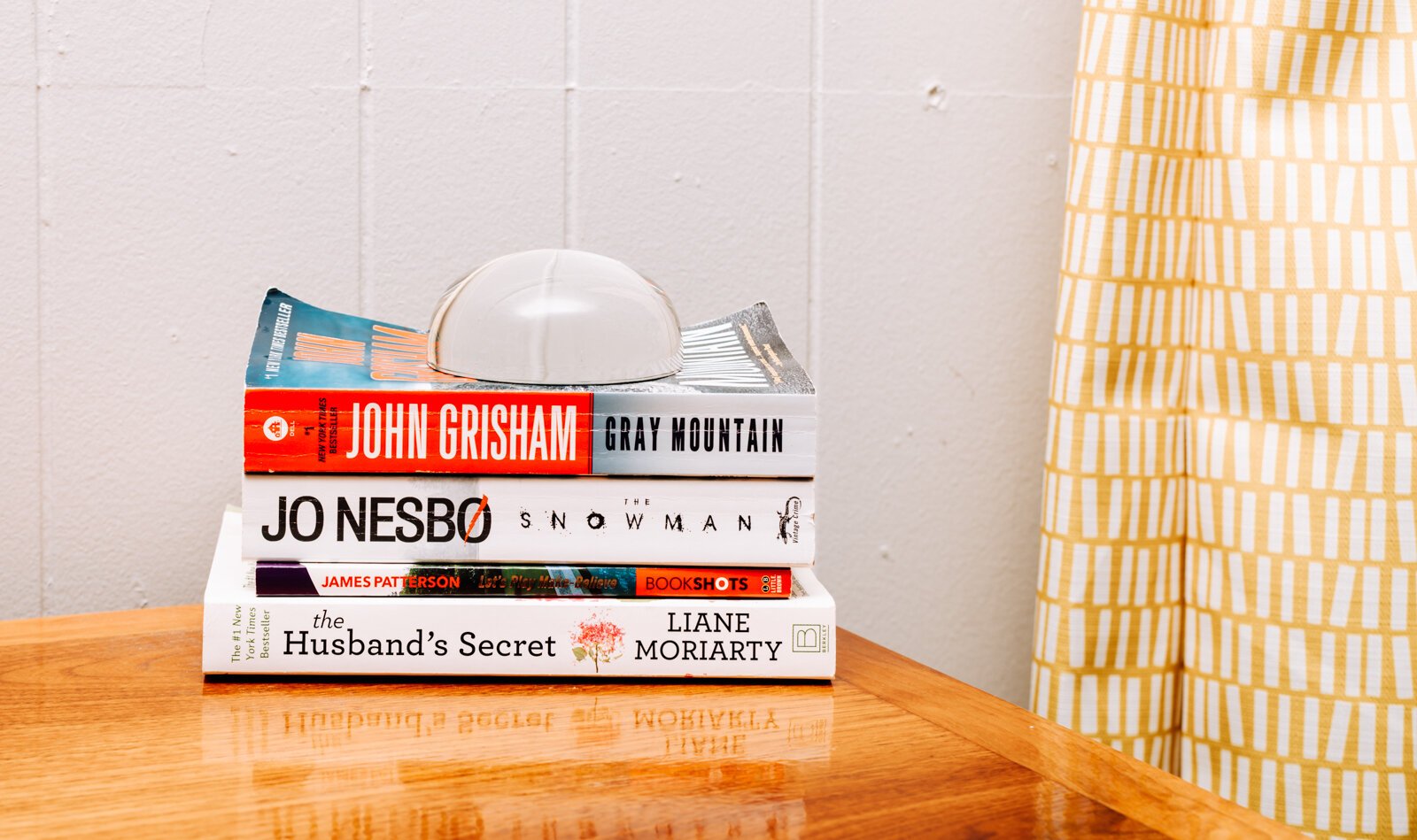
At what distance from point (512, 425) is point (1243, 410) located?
1.82 feet

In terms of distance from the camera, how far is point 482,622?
0.62 metres

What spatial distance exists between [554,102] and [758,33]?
174 millimetres

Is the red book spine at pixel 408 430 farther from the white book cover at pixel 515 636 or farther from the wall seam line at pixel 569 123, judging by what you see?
the wall seam line at pixel 569 123

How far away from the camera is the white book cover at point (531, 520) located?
61 centimetres

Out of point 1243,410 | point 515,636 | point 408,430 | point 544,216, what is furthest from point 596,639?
point 1243,410

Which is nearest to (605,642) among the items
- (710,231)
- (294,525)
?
(294,525)

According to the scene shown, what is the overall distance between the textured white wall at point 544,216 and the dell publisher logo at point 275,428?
0.31m

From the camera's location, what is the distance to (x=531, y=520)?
0.62 metres

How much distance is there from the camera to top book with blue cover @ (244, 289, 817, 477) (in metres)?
0.61

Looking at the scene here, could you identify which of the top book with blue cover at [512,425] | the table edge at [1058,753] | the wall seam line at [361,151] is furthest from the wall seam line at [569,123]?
the table edge at [1058,753]

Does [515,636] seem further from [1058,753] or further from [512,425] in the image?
[1058,753]

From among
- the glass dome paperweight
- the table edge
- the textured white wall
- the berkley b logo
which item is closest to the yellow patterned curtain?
the textured white wall

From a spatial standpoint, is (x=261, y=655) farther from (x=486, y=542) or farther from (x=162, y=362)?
(x=162, y=362)

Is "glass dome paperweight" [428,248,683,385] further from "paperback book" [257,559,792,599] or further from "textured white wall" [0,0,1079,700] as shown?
"textured white wall" [0,0,1079,700]
